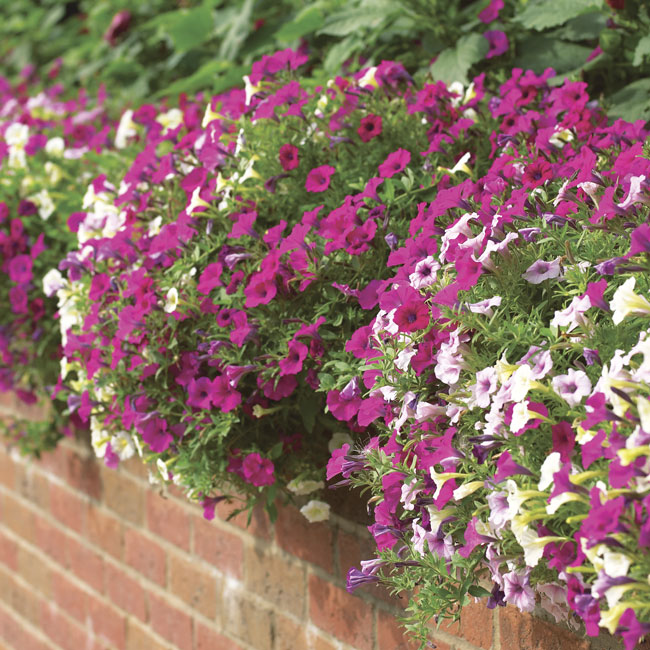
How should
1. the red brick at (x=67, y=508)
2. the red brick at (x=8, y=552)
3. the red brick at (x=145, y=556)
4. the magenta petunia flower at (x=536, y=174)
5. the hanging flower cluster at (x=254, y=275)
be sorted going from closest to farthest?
the magenta petunia flower at (x=536, y=174) → the hanging flower cluster at (x=254, y=275) → the red brick at (x=145, y=556) → the red brick at (x=67, y=508) → the red brick at (x=8, y=552)

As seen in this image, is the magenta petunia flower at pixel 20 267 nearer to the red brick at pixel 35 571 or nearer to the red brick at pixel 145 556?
the red brick at pixel 145 556

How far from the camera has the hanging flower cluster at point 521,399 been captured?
911 mm

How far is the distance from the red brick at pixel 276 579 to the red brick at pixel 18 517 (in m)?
1.32

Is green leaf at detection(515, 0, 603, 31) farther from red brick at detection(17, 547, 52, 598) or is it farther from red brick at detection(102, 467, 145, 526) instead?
red brick at detection(17, 547, 52, 598)

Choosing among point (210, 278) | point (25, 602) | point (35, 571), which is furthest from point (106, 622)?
point (210, 278)

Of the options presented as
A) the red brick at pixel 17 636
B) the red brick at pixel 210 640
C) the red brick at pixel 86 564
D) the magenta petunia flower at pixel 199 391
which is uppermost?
the magenta petunia flower at pixel 199 391

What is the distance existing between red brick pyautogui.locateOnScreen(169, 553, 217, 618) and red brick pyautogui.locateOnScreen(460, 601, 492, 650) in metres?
0.78

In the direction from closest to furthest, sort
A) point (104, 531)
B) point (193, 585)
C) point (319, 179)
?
point (319, 179) < point (193, 585) < point (104, 531)

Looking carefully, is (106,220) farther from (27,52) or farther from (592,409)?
(27,52)

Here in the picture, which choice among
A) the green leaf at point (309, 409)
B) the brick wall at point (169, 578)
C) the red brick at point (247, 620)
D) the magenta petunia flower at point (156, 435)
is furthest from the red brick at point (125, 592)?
the green leaf at point (309, 409)

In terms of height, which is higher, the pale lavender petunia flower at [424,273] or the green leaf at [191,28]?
the green leaf at [191,28]

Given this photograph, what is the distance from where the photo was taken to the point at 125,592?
2.36 metres

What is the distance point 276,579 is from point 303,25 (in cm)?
161

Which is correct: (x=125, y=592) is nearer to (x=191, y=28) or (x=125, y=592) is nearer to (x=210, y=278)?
(x=210, y=278)
